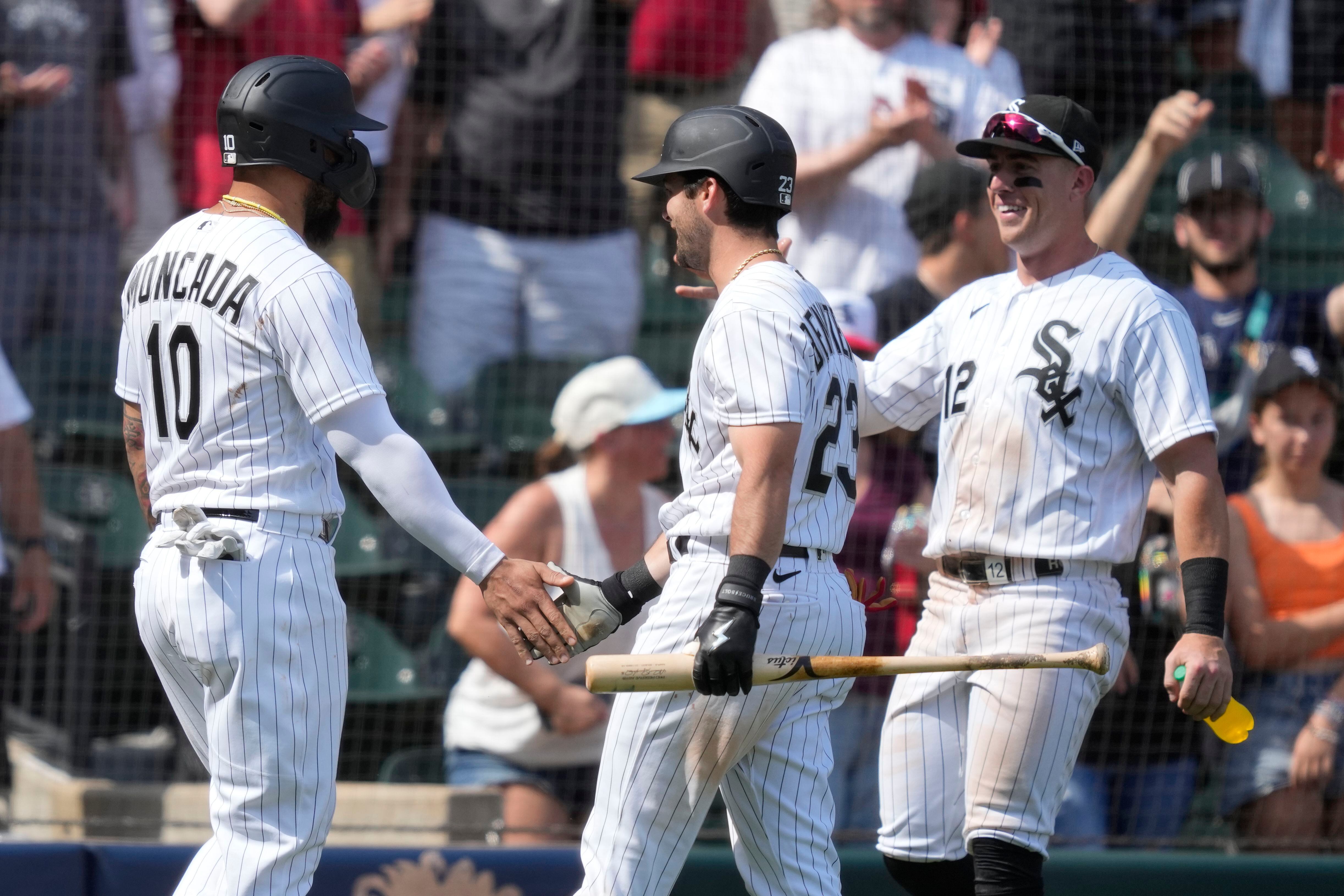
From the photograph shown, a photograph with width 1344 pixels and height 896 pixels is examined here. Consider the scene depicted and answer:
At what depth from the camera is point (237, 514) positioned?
110 inches

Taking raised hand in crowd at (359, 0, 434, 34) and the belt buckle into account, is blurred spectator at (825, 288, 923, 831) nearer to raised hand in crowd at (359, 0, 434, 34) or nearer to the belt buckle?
the belt buckle

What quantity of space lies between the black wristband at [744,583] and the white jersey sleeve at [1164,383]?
2.98 feet

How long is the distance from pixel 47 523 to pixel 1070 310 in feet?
12.1

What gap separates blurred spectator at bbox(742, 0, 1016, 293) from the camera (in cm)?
552

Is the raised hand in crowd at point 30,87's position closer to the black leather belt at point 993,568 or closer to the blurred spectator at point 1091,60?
the blurred spectator at point 1091,60

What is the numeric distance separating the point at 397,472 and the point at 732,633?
2.15ft

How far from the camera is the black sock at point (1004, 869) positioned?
3.12m

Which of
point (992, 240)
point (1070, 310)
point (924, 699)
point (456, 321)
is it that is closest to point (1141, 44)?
point (992, 240)

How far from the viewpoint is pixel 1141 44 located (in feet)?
20.3

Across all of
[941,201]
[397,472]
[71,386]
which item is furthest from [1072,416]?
[71,386]

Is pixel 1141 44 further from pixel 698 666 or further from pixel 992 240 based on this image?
pixel 698 666

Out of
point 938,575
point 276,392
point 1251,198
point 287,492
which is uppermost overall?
point 1251,198

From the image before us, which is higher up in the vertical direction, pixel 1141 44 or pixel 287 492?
pixel 1141 44

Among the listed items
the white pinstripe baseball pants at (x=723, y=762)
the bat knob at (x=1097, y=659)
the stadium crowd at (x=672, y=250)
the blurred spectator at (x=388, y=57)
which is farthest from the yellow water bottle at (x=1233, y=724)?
the blurred spectator at (x=388, y=57)
